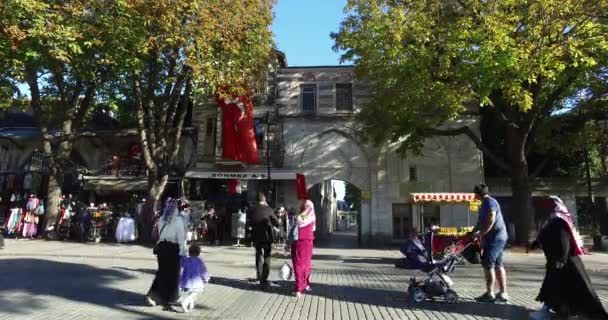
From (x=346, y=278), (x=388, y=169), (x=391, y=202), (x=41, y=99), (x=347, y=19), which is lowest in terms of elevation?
(x=346, y=278)

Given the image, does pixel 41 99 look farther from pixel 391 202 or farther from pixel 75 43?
pixel 391 202

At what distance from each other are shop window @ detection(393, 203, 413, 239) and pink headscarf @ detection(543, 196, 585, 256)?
18.2 m

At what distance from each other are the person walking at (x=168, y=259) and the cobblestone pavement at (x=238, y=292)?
214 mm

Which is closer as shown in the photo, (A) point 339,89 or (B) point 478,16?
(B) point 478,16

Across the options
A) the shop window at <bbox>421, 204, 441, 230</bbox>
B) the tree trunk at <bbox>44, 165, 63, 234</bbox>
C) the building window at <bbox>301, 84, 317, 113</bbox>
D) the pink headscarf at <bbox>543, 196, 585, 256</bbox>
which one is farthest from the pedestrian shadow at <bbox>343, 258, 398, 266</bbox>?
the tree trunk at <bbox>44, 165, 63, 234</bbox>

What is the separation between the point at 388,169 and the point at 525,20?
10.9 m

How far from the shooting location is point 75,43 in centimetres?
1641

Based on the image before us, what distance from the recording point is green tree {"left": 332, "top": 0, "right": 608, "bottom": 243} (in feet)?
50.9

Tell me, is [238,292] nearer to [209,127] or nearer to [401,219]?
[401,219]

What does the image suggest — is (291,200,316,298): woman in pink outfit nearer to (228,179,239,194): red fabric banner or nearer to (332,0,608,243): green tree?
(332,0,608,243): green tree

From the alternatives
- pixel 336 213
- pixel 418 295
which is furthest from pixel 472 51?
pixel 336 213

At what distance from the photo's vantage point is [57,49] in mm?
15641

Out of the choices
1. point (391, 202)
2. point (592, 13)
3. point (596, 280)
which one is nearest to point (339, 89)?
point (391, 202)

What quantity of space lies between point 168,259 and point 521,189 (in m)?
16.9
